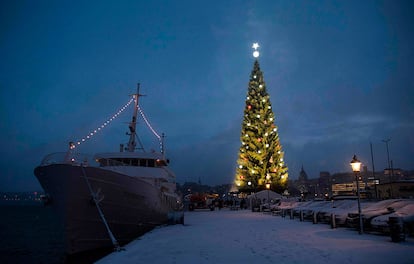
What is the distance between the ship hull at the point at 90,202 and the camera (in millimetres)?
12023

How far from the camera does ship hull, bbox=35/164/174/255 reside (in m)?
12.0

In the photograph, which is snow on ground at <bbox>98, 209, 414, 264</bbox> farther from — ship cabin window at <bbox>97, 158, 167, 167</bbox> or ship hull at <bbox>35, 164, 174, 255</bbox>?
ship cabin window at <bbox>97, 158, 167, 167</bbox>

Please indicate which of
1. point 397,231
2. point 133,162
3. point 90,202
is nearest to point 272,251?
point 397,231

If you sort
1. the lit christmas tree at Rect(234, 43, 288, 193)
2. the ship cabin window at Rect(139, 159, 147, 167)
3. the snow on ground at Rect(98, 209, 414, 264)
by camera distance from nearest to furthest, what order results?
the snow on ground at Rect(98, 209, 414, 264), the ship cabin window at Rect(139, 159, 147, 167), the lit christmas tree at Rect(234, 43, 288, 193)

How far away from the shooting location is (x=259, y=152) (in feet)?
129

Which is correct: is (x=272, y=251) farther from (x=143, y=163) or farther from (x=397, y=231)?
A: (x=143, y=163)

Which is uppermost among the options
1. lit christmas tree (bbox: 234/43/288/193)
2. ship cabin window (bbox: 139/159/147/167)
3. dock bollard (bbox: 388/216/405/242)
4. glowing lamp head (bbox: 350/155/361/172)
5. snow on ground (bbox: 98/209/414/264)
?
lit christmas tree (bbox: 234/43/288/193)

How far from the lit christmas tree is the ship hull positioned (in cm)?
2582

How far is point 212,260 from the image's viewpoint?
24.1 ft

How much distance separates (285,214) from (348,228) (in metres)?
9.97

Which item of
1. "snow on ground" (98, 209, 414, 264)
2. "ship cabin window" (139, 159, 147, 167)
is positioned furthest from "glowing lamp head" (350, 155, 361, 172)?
"ship cabin window" (139, 159, 147, 167)

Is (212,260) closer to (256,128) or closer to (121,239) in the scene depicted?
(121,239)

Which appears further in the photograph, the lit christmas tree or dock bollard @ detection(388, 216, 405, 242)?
the lit christmas tree

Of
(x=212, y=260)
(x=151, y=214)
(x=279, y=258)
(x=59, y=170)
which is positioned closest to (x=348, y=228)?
(x=279, y=258)
